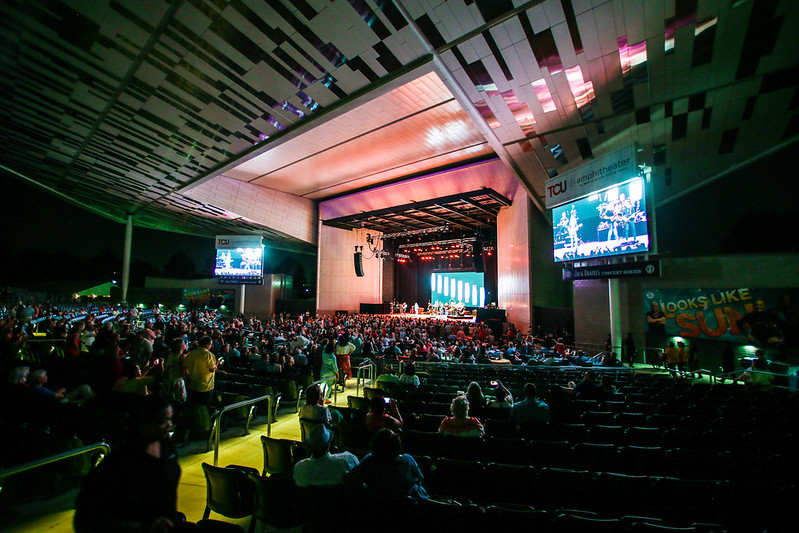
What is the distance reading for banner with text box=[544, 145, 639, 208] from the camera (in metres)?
9.65

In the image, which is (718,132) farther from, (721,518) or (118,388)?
(118,388)

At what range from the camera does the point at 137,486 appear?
5.52 ft

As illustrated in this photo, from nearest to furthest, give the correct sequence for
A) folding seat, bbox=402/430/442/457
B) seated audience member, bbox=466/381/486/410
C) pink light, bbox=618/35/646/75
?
folding seat, bbox=402/430/442/457
seated audience member, bbox=466/381/486/410
pink light, bbox=618/35/646/75

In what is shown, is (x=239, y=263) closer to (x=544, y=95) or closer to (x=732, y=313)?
(x=544, y=95)

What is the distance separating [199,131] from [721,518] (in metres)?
14.9

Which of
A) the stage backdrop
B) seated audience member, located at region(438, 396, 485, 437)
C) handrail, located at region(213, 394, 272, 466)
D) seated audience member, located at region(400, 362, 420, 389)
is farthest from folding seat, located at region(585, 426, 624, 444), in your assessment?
the stage backdrop

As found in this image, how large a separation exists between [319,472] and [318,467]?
34mm

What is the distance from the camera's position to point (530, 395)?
13.7 ft

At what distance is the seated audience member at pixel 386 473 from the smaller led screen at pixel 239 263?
22171mm

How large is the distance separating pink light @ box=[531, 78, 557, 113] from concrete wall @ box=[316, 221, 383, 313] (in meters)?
21.6

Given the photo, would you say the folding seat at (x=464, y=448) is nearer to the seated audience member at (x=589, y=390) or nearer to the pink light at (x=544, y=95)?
the seated audience member at (x=589, y=390)

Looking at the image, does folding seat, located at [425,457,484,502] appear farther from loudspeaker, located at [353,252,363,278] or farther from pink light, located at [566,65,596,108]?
loudspeaker, located at [353,252,363,278]

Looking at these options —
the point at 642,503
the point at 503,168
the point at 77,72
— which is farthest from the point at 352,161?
the point at 642,503

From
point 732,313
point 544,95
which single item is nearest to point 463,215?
point 544,95
